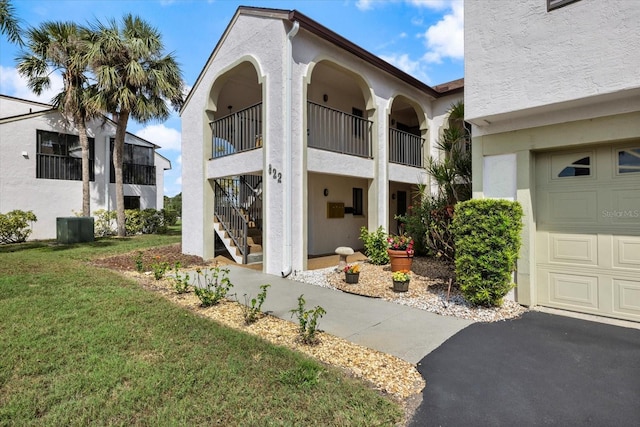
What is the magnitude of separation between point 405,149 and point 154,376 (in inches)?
473

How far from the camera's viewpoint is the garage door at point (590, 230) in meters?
4.90

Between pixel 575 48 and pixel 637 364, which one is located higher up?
pixel 575 48

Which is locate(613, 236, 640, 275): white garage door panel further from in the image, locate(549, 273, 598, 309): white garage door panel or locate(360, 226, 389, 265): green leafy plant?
locate(360, 226, 389, 265): green leafy plant

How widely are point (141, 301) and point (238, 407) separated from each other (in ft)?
13.8

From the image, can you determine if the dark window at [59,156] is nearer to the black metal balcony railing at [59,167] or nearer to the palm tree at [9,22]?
the black metal balcony railing at [59,167]

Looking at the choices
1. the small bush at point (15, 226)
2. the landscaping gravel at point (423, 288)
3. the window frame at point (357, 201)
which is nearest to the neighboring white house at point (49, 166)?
the small bush at point (15, 226)

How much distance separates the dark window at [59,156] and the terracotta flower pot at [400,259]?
19.6 meters

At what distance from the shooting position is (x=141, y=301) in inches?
241

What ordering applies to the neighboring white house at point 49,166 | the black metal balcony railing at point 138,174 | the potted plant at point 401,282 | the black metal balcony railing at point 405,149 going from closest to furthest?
the potted plant at point 401,282
the black metal balcony railing at point 405,149
the neighboring white house at point 49,166
the black metal balcony railing at point 138,174

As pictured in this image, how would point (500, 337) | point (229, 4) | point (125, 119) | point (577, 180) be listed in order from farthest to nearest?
point (125, 119) → point (229, 4) → point (577, 180) → point (500, 337)

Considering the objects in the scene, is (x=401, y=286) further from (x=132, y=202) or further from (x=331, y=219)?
(x=132, y=202)

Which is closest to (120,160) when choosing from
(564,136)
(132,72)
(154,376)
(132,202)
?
(132,72)

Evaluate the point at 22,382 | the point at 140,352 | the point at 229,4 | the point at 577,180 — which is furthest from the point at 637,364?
the point at 229,4

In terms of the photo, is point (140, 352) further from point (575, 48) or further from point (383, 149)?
point (383, 149)
